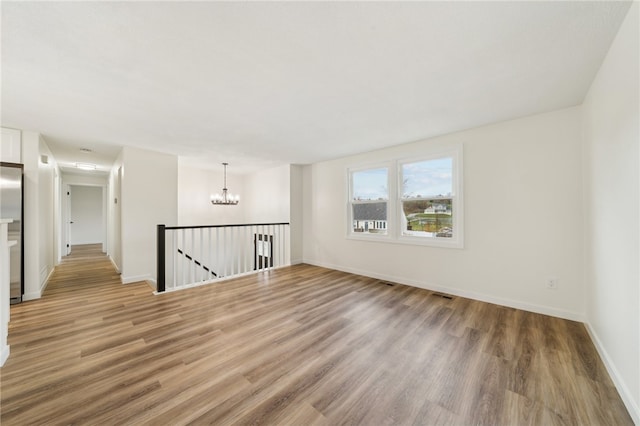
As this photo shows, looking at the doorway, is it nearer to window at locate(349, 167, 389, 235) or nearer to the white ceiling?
the white ceiling

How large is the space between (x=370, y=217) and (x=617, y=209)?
123 inches

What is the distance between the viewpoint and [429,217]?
3820 millimetres

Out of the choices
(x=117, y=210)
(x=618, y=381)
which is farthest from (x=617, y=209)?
(x=117, y=210)

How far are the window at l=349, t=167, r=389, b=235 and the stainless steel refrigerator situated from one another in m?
5.05

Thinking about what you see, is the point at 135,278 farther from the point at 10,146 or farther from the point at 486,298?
the point at 486,298

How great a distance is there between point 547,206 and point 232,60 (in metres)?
3.70

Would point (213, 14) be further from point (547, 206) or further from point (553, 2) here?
point (547, 206)

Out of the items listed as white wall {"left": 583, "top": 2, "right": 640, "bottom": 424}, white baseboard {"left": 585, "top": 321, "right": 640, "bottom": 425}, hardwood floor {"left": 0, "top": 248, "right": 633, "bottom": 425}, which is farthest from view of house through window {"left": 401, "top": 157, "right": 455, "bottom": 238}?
white baseboard {"left": 585, "top": 321, "right": 640, "bottom": 425}

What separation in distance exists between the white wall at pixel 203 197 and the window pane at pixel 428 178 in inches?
197

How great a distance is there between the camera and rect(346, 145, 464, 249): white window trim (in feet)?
11.3

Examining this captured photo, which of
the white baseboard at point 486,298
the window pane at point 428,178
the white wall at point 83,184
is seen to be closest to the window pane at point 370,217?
the window pane at point 428,178

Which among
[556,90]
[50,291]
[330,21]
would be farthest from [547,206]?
[50,291]

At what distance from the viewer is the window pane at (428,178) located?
11.9 ft

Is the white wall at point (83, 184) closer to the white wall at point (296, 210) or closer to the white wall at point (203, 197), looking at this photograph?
the white wall at point (203, 197)
